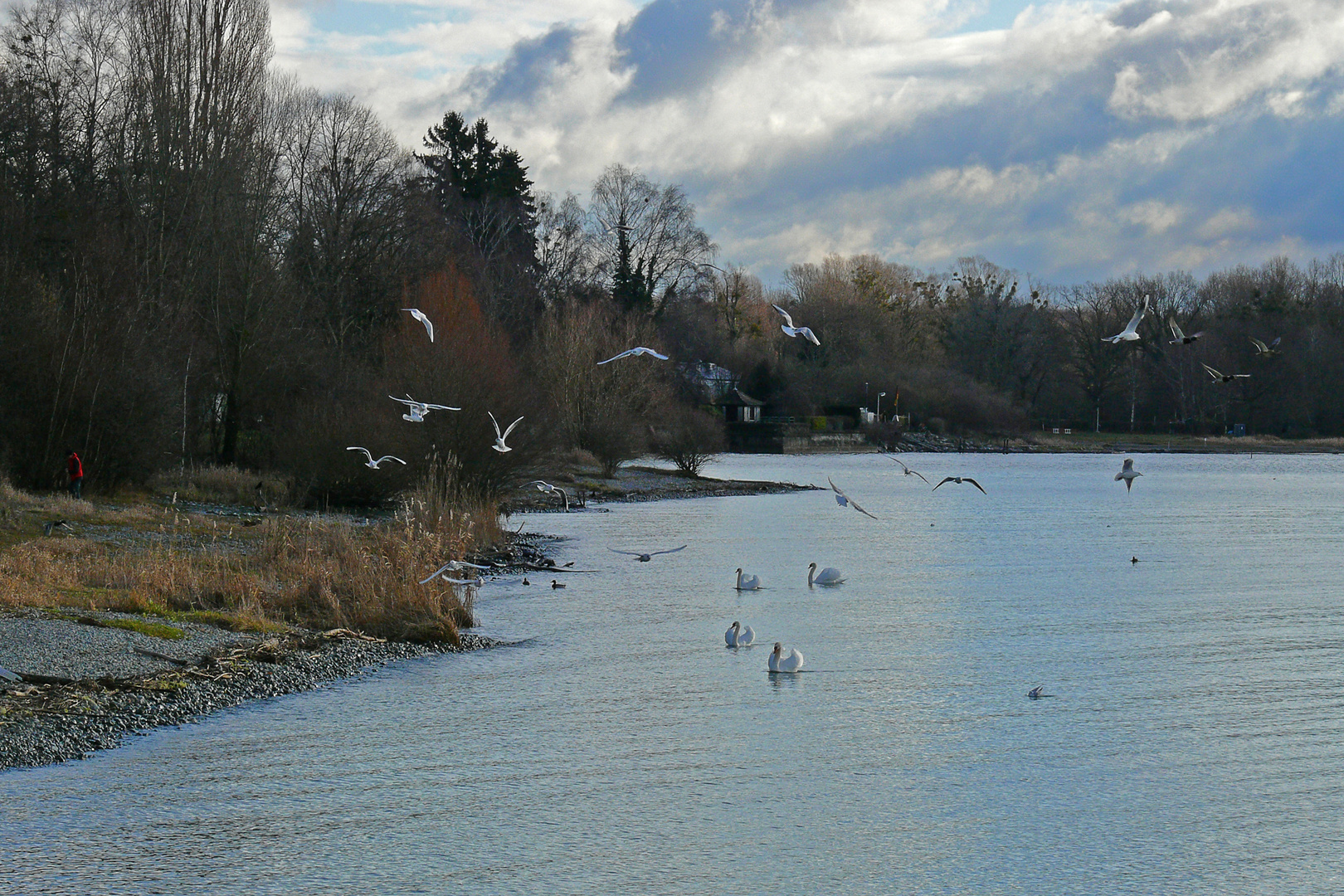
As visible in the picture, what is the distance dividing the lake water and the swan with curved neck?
468 mm

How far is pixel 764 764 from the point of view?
1091 centimetres

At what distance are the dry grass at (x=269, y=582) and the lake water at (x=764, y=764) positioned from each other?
125cm

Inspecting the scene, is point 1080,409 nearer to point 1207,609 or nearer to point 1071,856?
point 1207,609

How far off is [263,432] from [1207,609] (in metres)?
29.0

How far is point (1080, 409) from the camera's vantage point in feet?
318

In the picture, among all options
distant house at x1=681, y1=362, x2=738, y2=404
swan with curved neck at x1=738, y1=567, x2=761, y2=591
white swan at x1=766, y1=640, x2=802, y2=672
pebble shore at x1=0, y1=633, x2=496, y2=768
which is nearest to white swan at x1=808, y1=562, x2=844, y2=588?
swan with curved neck at x1=738, y1=567, x2=761, y2=591

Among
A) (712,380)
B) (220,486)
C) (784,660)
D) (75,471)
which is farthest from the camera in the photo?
(712,380)

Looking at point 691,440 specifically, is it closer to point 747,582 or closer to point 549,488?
point 747,582

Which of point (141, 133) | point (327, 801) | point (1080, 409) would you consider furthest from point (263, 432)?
point (1080, 409)

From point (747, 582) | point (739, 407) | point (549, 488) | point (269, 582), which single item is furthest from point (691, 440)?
point (739, 407)

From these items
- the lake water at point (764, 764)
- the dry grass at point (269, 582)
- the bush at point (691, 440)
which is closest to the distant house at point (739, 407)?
the bush at point (691, 440)

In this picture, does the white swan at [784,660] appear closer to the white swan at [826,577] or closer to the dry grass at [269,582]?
the dry grass at [269,582]

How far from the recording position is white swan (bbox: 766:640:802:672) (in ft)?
48.2

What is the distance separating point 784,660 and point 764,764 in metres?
3.84
